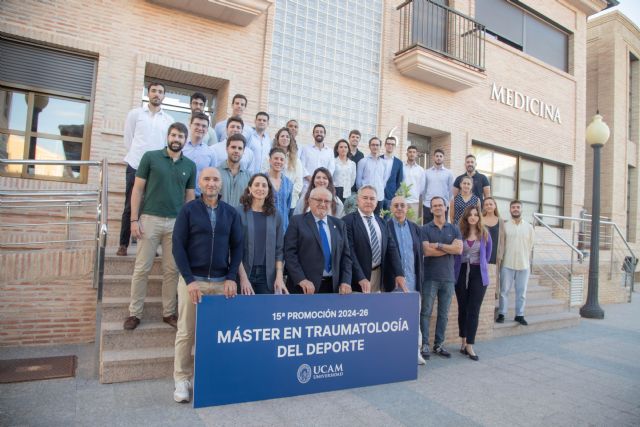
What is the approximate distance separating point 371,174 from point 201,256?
3.64 meters

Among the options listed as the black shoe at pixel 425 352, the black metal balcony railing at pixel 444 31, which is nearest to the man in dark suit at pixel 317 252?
the black shoe at pixel 425 352

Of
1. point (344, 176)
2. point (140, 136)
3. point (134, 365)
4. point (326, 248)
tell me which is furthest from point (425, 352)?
point (140, 136)

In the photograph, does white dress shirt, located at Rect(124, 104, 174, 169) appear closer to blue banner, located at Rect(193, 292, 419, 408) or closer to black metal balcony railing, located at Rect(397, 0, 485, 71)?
blue banner, located at Rect(193, 292, 419, 408)

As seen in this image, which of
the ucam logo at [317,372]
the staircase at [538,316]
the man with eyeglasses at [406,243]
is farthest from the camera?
the staircase at [538,316]

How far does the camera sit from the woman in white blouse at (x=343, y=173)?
612 cm

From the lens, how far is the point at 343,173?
6.14 m

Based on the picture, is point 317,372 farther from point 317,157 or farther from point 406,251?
point 317,157

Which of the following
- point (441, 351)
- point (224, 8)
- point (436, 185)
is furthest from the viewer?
point (436, 185)

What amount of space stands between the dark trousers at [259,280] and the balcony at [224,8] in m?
5.01

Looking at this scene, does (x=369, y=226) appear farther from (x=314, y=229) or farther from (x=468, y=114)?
(x=468, y=114)

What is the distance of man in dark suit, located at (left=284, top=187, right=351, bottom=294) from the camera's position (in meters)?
3.82

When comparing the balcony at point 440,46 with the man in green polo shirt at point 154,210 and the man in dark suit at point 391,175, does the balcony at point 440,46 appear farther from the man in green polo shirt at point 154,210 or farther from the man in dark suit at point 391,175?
the man in green polo shirt at point 154,210

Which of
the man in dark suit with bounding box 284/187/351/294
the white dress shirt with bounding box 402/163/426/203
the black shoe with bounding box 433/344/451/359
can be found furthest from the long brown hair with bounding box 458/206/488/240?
the man in dark suit with bounding box 284/187/351/294

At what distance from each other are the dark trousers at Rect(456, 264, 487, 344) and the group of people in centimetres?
1
